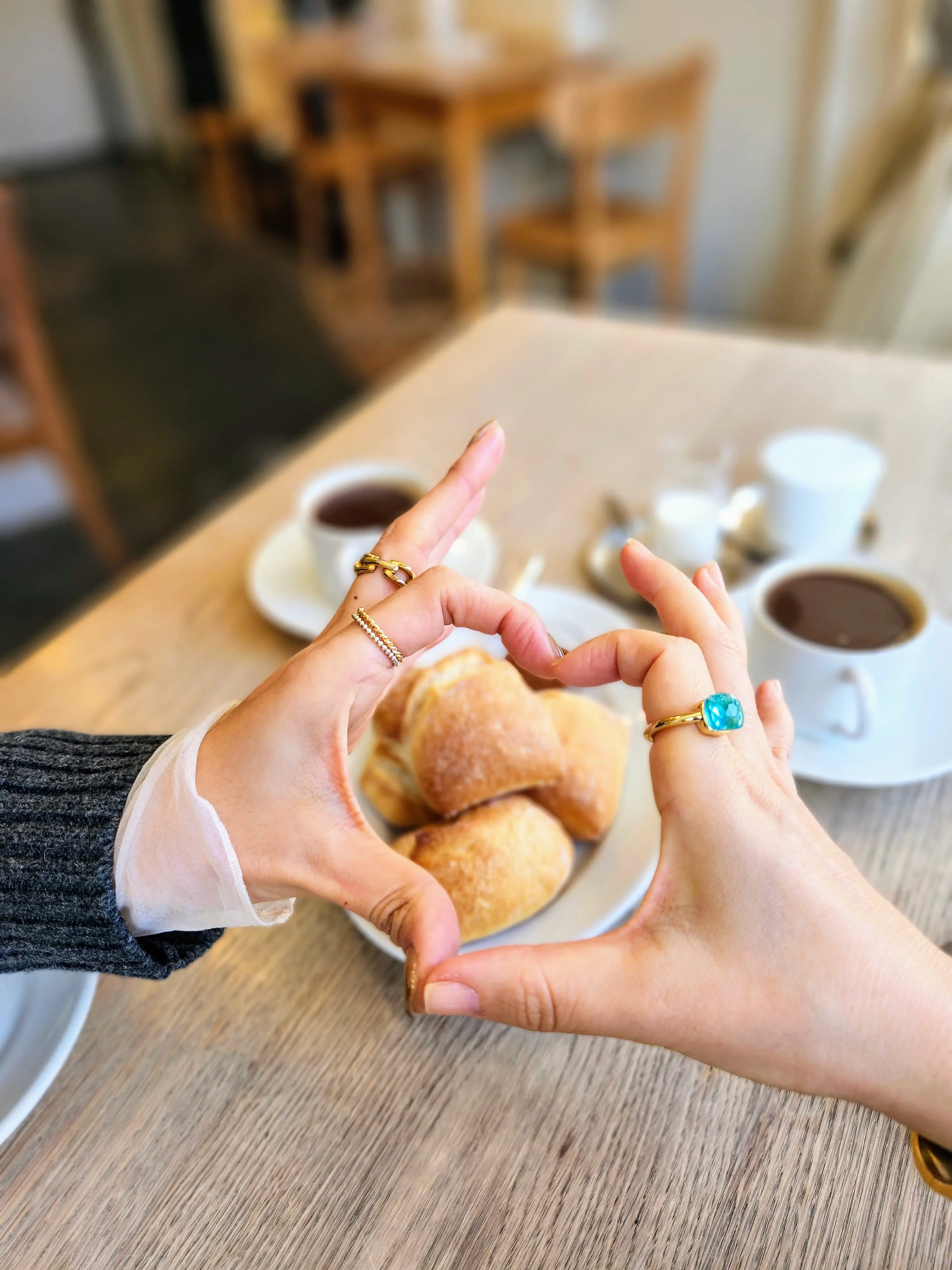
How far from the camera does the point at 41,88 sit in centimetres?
499

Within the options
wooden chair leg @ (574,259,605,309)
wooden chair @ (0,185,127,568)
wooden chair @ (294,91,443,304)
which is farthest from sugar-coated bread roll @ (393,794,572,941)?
wooden chair @ (294,91,443,304)

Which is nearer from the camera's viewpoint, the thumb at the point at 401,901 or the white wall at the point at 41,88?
the thumb at the point at 401,901

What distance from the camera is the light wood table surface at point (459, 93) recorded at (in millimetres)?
2584

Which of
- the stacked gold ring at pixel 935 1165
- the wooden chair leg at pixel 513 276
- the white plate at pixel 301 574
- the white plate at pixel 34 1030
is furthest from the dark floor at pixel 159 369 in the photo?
the stacked gold ring at pixel 935 1165

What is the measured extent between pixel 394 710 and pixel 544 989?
0.25 meters

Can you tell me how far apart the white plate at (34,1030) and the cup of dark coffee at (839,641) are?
48 cm

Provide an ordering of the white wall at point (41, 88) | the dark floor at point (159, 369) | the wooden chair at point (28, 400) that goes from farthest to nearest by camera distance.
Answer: the white wall at point (41, 88) < the dark floor at point (159, 369) < the wooden chair at point (28, 400)

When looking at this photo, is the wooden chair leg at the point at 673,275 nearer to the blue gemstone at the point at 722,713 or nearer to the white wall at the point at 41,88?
the blue gemstone at the point at 722,713

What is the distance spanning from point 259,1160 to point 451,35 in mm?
3817

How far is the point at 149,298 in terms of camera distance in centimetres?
362

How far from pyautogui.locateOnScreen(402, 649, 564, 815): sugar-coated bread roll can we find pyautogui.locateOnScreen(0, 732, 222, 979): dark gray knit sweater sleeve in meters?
0.15

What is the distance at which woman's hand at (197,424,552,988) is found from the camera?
1.32 ft

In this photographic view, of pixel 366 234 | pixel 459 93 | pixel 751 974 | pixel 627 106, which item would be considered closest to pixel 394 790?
pixel 751 974

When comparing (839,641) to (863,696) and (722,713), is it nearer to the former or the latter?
(863,696)
